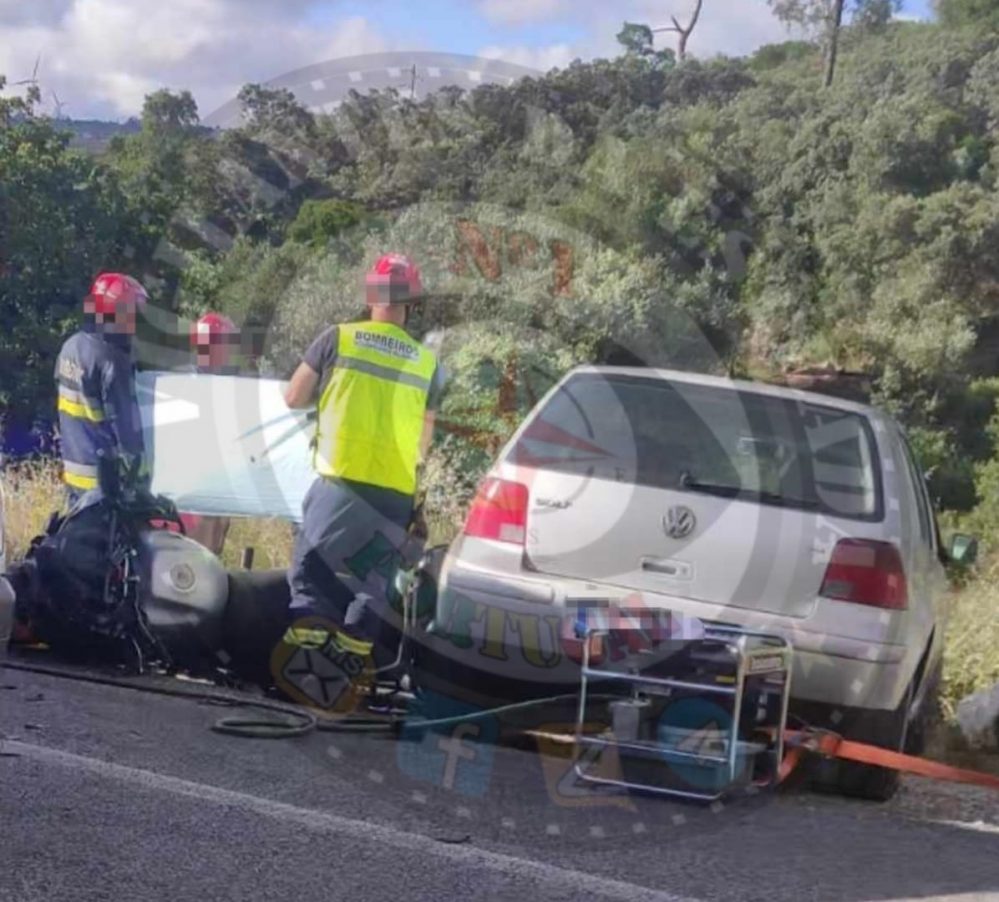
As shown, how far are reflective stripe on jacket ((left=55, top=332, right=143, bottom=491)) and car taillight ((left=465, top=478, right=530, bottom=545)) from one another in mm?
2040

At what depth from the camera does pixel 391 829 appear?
4578 millimetres

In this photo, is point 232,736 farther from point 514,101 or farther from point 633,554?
point 514,101

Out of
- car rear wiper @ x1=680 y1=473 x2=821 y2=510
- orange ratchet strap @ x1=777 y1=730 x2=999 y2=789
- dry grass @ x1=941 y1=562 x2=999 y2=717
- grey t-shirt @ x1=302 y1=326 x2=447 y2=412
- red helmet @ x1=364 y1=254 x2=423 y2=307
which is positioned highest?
red helmet @ x1=364 y1=254 x2=423 y2=307

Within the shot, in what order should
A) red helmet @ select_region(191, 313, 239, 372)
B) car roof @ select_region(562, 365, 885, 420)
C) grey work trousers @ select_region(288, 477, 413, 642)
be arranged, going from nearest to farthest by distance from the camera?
car roof @ select_region(562, 365, 885, 420), grey work trousers @ select_region(288, 477, 413, 642), red helmet @ select_region(191, 313, 239, 372)

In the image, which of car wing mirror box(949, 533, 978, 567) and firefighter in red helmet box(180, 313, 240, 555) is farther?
firefighter in red helmet box(180, 313, 240, 555)

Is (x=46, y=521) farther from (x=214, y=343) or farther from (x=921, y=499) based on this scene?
(x=921, y=499)

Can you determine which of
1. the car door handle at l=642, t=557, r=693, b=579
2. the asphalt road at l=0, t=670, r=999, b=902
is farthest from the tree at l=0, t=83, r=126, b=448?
the car door handle at l=642, t=557, r=693, b=579

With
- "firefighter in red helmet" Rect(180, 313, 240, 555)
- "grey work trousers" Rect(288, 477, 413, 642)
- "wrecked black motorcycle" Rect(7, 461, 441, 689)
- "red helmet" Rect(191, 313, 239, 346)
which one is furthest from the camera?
"red helmet" Rect(191, 313, 239, 346)

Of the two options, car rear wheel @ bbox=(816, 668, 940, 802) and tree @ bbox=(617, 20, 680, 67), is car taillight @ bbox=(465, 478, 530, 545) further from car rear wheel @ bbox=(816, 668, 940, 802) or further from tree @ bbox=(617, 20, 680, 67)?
tree @ bbox=(617, 20, 680, 67)

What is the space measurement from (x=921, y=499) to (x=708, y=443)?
4.27ft

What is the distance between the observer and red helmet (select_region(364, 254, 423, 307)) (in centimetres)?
657

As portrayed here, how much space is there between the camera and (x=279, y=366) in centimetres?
1304

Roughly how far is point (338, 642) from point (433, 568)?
0.49 metres

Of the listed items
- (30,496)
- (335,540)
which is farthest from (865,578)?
(30,496)
